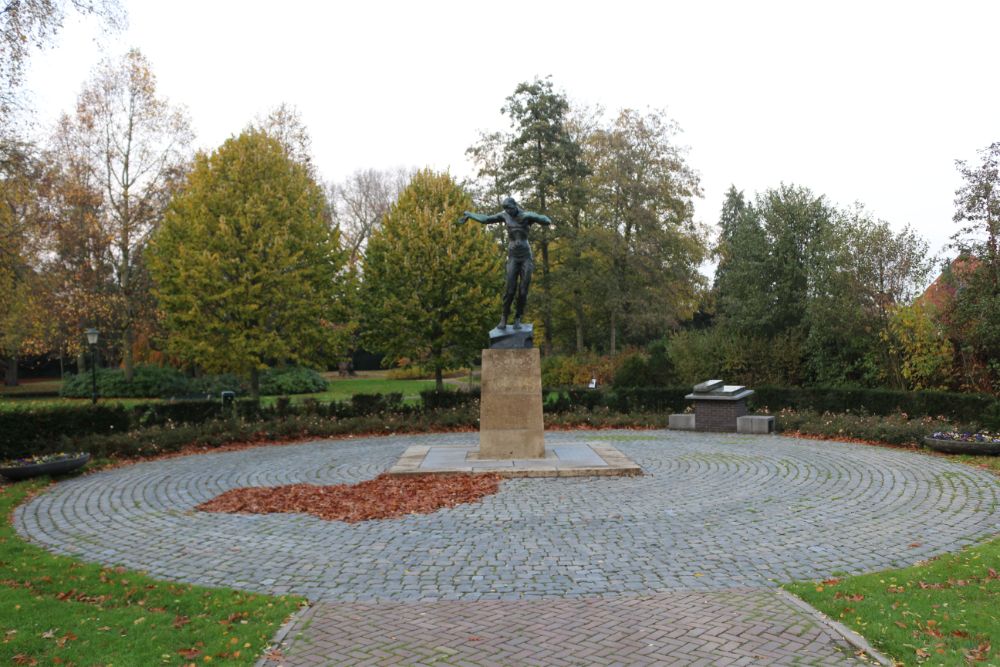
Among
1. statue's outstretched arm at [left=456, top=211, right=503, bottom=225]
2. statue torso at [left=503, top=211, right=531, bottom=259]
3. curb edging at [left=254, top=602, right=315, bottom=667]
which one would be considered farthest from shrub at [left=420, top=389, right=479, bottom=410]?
curb edging at [left=254, top=602, right=315, bottom=667]

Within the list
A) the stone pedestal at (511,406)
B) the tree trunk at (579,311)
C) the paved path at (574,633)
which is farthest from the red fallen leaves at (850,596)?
the tree trunk at (579,311)

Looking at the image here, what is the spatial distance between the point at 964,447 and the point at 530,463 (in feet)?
27.8

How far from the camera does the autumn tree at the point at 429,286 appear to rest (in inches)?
920

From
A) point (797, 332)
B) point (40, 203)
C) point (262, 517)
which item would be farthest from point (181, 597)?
point (40, 203)

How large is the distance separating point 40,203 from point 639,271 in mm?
24760

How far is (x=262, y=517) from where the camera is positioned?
9266 millimetres

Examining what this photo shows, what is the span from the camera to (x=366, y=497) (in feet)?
33.9

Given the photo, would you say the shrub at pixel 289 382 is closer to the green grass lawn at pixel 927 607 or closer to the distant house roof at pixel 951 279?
the distant house roof at pixel 951 279

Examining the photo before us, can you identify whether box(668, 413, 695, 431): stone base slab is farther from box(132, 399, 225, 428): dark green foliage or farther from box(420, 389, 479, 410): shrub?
box(132, 399, 225, 428): dark green foliage

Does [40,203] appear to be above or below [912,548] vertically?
above

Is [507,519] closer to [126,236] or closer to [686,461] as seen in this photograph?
[686,461]

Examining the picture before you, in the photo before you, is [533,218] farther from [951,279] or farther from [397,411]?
[951,279]

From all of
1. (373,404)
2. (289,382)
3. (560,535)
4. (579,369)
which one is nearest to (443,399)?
(373,404)

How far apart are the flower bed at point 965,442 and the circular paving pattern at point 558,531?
775 mm
